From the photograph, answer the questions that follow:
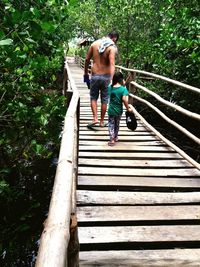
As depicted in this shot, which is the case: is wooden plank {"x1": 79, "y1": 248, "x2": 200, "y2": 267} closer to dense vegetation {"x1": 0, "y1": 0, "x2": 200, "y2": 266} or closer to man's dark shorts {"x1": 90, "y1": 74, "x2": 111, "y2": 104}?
dense vegetation {"x1": 0, "y1": 0, "x2": 200, "y2": 266}

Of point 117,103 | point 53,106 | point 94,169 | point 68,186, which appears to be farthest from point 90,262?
point 53,106

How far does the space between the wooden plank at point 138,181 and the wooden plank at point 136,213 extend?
0.55 metres

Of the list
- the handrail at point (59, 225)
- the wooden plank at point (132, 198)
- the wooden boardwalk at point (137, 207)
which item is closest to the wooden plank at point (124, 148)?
the wooden boardwalk at point (137, 207)

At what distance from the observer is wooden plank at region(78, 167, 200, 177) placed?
4238 mm

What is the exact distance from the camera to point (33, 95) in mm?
5629

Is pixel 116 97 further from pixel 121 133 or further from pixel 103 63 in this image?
pixel 121 133

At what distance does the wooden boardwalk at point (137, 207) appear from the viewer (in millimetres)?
2604

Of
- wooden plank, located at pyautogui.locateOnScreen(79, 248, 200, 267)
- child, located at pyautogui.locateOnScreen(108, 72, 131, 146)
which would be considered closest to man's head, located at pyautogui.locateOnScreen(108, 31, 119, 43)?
child, located at pyautogui.locateOnScreen(108, 72, 131, 146)

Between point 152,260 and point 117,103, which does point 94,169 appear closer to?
point 117,103

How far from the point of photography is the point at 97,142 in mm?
5547

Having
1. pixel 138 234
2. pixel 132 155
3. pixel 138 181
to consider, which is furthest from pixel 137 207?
pixel 132 155

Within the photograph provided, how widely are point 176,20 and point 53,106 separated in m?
5.45

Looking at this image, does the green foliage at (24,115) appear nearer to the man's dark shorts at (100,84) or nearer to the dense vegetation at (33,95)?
the dense vegetation at (33,95)

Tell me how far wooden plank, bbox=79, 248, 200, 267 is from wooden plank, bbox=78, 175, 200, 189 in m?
1.23
